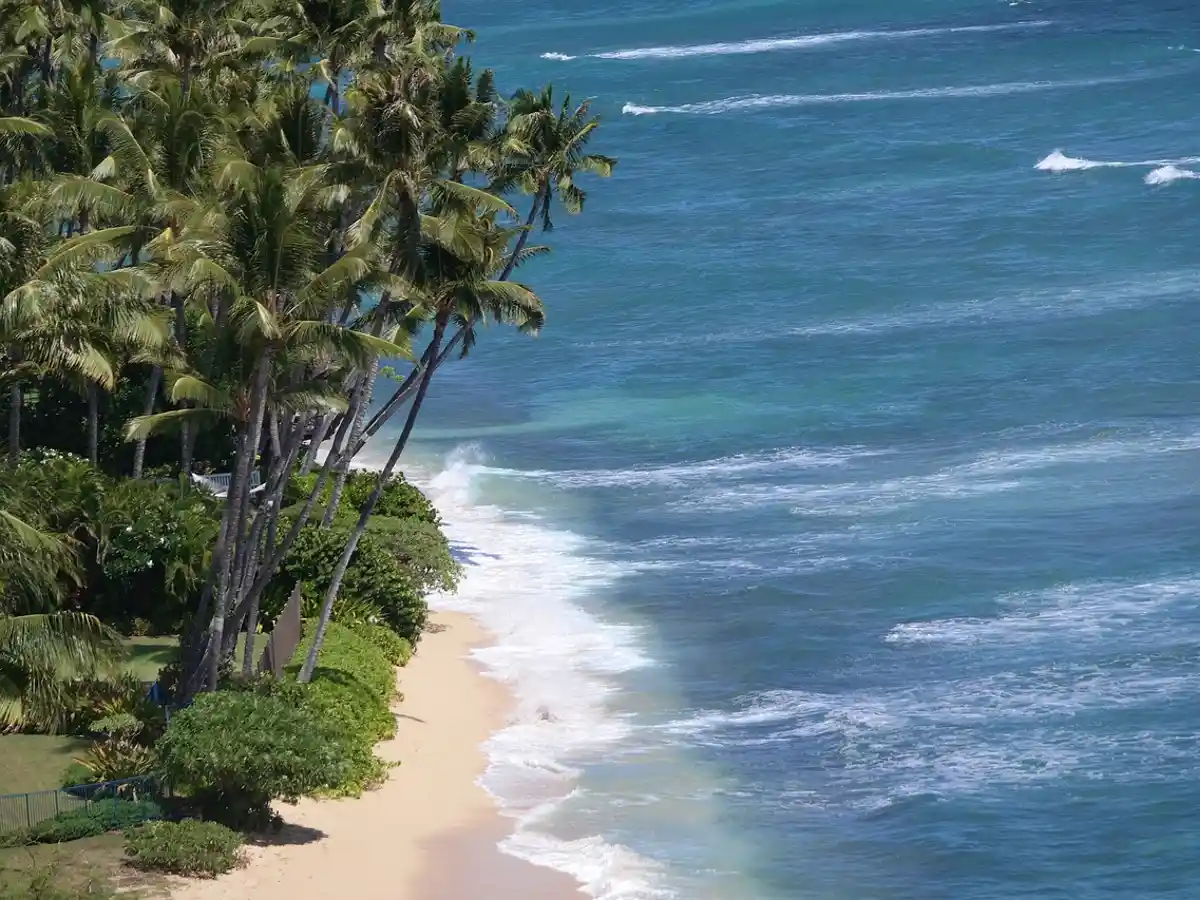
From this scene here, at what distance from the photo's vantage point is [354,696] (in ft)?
119

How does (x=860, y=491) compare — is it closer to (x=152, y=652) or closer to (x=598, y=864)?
(x=152, y=652)

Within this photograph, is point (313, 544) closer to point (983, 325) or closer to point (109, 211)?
point (109, 211)

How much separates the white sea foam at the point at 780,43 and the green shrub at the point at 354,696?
7715cm

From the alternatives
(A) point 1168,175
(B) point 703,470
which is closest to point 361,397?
(B) point 703,470

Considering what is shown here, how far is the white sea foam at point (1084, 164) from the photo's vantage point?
8112cm

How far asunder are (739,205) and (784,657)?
4263cm

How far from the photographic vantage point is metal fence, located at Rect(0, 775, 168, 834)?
1206 inches

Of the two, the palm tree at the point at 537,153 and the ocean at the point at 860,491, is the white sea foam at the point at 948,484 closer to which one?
the ocean at the point at 860,491

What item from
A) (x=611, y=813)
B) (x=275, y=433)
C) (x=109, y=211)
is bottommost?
(x=611, y=813)

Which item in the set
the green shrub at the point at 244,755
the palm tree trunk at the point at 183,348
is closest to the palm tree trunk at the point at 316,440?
the palm tree trunk at the point at 183,348

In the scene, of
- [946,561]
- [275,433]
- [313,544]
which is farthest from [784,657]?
[275,433]

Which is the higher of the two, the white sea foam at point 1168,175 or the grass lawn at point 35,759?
the white sea foam at point 1168,175

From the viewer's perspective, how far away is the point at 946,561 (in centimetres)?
4669

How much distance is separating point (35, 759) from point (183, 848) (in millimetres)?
4835
